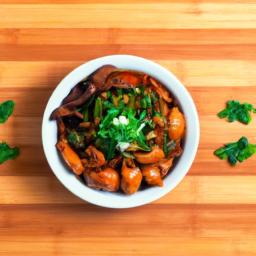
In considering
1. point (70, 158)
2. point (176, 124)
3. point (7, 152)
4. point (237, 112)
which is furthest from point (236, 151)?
point (7, 152)

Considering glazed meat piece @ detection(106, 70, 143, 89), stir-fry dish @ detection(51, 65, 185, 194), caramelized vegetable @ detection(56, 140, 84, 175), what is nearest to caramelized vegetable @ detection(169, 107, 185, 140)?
stir-fry dish @ detection(51, 65, 185, 194)

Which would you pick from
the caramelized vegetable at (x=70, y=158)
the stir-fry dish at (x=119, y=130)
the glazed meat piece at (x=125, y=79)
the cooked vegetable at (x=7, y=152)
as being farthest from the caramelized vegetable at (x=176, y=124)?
the cooked vegetable at (x=7, y=152)

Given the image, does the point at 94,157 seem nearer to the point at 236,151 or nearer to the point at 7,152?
the point at 7,152

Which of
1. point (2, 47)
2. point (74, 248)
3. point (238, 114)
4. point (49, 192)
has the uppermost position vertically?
point (2, 47)

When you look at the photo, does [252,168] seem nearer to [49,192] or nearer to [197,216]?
[197,216]

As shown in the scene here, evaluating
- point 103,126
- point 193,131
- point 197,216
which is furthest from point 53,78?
point 197,216

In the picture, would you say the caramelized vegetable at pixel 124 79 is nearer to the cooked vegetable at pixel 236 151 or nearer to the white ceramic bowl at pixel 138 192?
the white ceramic bowl at pixel 138 192

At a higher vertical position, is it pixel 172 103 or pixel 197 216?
pixel 172 103
